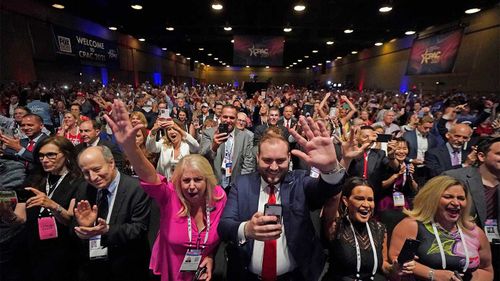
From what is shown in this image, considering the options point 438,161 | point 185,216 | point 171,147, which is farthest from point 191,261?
point 438,161

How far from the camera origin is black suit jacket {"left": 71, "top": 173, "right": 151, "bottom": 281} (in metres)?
2.10

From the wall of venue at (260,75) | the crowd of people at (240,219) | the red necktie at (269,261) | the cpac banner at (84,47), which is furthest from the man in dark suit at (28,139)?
the wall of venue at (260,75)

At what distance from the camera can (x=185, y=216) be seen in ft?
6.86

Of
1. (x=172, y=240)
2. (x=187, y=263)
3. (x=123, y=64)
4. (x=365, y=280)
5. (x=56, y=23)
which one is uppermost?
(x=56, y=23)

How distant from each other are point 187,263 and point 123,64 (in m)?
17.1

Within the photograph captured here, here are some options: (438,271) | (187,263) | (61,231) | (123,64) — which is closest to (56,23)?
(123,64)

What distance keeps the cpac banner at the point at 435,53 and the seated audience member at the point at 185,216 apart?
1100 cm

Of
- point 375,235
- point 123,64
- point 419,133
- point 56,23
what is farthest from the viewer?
point 123,64

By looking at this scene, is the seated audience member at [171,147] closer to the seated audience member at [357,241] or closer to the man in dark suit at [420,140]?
the seated audience member at [357,241]

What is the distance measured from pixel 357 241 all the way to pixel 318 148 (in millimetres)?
904

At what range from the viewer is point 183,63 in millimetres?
32250

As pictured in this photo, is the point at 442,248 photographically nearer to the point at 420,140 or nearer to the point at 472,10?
the point at 420,140

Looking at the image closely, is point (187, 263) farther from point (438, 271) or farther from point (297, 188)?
point (438, 271)

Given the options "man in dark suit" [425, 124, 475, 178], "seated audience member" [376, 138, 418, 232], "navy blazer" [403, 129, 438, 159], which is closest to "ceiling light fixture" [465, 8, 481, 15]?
"navy blazer" [403, 129, 438, 159]
